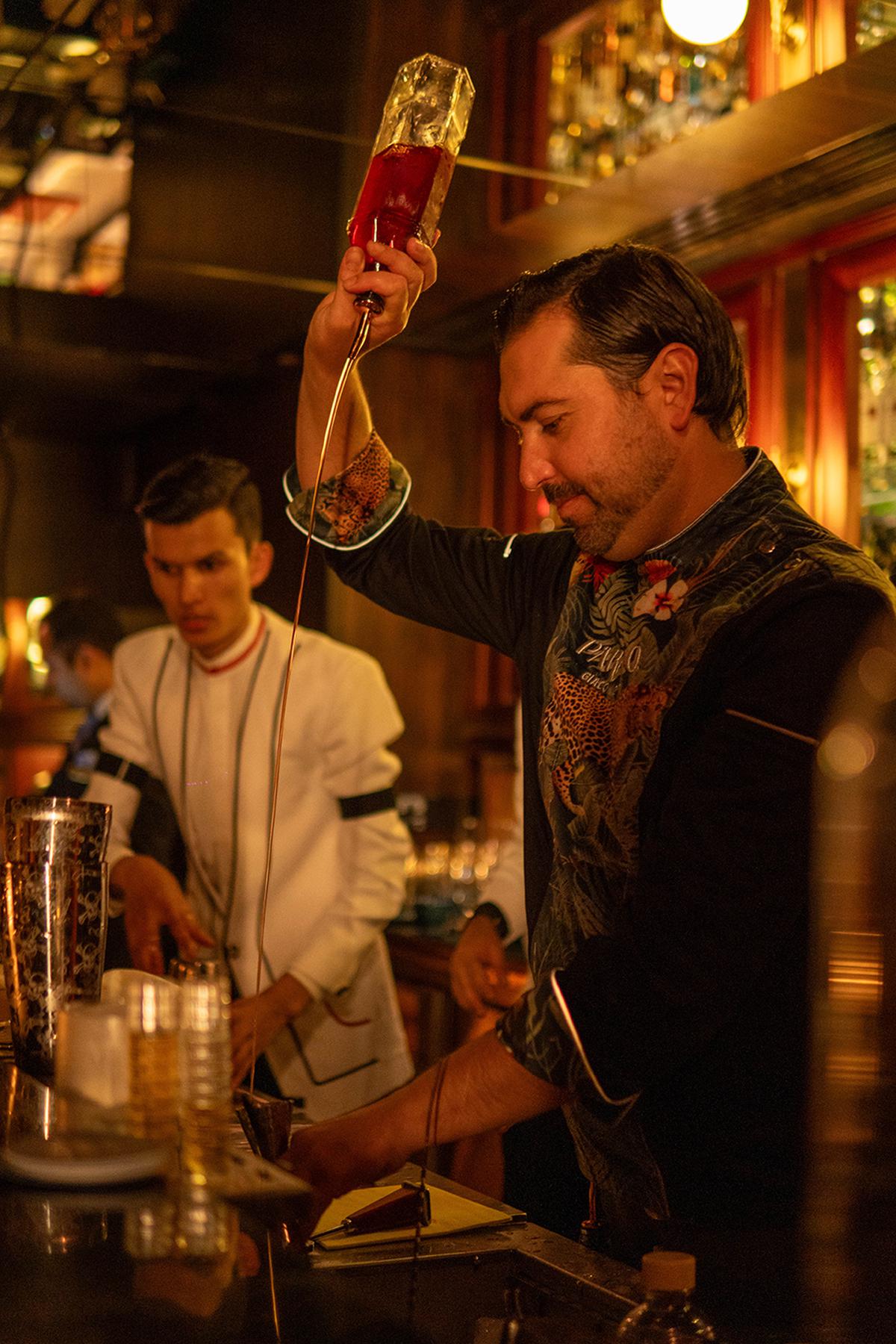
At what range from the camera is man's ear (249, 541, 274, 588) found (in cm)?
258

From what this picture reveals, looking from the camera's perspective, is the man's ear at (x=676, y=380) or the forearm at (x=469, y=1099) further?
the man's ear at (x=676, y=380)

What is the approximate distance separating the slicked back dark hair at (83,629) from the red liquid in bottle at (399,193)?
2.71 m

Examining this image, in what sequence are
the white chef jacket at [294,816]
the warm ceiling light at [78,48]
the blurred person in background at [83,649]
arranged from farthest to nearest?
the blurred person in background at [83,649] < the warm ceiling light at [78,48] < the white chef jacket at [294,816]

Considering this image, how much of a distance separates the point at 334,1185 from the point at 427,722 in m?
2.87

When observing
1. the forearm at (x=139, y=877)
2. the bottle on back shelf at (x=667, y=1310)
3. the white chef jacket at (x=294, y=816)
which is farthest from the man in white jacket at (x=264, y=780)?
the bottle on back shelf at (x=667, y=1310)

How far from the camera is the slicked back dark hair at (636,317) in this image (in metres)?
1.30

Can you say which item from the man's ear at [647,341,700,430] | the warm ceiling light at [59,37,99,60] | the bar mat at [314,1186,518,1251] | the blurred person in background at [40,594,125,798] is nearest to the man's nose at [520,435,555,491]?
the man's ear at [647,341,700,430]

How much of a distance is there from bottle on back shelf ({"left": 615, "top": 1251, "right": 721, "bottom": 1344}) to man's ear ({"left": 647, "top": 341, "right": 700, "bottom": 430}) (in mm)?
724

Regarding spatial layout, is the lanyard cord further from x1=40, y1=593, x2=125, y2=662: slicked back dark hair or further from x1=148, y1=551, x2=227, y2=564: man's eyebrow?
x1=40, y1=593, x2=125, y2=662: slicked back dark hair

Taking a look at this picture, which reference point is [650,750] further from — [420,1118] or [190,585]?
[190,585]

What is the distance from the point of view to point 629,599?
4.47ft

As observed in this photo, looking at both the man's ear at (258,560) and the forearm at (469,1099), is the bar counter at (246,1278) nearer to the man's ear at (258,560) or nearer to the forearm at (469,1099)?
the forearm at (469,1099)

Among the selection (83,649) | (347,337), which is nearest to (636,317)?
(347,337)

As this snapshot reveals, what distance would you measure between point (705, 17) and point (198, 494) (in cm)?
121
